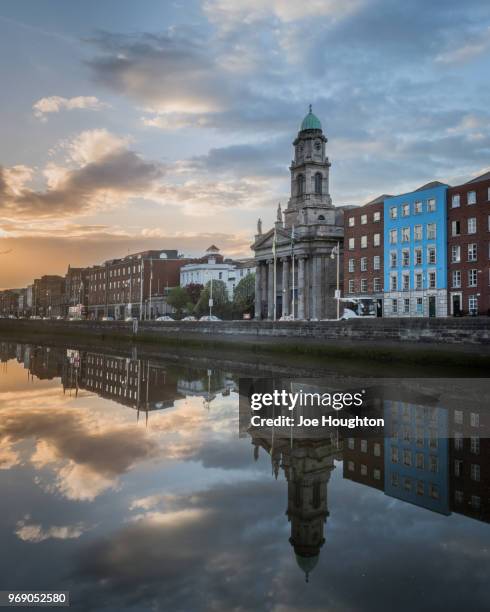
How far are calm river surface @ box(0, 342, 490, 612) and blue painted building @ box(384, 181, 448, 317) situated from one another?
47.3 meters

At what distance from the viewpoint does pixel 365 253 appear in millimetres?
68938

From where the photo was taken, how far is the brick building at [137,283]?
122m

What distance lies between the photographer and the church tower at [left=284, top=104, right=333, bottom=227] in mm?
83688

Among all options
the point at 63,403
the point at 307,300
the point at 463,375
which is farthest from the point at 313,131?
the point at 63,403

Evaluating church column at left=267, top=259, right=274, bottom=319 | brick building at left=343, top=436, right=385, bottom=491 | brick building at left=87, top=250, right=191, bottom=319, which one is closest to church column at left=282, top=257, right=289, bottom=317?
church column at left=267, top=259, right=274, bottom=319

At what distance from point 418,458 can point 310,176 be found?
76.8 m

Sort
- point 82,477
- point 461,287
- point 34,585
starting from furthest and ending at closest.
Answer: point 461,287
point 82,477
point 34,585

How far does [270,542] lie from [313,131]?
83.4m

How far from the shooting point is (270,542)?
23.2 feet

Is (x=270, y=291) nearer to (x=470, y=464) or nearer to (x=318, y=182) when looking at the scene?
(x=318, y=182)

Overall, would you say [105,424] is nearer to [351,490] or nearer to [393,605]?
[351,490]

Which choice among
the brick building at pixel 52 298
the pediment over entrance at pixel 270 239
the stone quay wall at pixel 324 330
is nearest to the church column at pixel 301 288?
the pediment over entrance at pixel 270 239

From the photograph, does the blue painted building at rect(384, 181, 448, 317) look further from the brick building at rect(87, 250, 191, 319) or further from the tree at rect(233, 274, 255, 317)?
the brick building at rect(87, 250, 191, 319)

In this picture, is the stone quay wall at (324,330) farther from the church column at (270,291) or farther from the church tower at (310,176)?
the church tower at (310,176)
